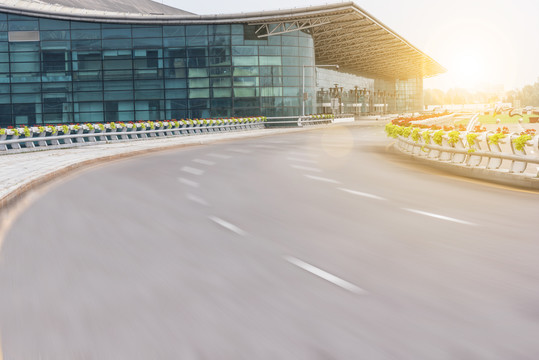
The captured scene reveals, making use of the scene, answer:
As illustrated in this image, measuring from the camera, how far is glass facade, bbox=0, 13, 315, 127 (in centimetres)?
5938

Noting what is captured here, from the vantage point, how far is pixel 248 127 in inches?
2359

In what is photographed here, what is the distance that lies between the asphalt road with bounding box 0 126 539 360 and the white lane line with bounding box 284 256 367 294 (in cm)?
3

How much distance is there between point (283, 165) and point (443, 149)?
208 inches

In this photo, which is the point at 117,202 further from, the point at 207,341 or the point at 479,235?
the point at 207,341

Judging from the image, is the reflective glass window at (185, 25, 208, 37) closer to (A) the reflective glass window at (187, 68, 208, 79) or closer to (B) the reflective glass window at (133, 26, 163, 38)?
(B) the reflective glass window at (133, 26, 163, 38)

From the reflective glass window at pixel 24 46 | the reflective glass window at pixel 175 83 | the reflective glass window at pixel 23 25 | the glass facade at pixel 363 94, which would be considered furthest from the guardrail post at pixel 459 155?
the glass facade at pixel 363 94

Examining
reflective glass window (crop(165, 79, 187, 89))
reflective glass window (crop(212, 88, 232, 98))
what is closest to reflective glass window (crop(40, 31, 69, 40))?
reflective glass window (crop(165, 79, 187, 89))

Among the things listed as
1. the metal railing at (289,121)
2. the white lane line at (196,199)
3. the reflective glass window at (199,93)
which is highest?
the reflective glass window at (199,93)

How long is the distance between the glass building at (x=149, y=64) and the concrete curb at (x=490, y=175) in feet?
124

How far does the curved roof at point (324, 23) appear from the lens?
5744 cm

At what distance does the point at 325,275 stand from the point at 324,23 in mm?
55943

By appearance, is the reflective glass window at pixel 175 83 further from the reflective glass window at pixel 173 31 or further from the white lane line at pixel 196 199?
the white lane line at pixel 196 199

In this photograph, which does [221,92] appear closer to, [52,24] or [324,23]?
[324,23]

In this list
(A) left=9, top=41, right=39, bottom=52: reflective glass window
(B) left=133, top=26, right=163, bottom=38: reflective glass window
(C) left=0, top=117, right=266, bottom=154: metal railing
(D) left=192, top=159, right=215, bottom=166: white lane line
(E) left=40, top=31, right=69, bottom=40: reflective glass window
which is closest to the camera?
(D) left=192, top=159, right=215, bottom=166: white lane line
